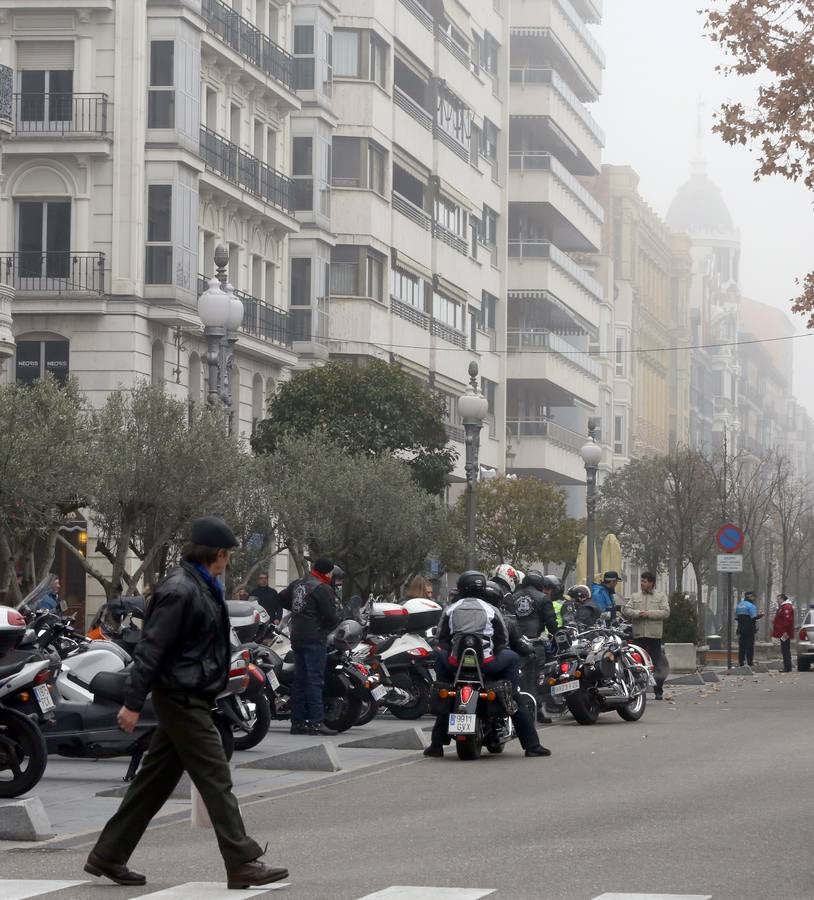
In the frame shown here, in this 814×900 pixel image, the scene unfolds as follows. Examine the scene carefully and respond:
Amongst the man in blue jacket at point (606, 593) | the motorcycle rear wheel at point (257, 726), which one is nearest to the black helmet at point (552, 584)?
the man in blue jacket at point (606, 593)

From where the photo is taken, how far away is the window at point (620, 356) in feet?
337

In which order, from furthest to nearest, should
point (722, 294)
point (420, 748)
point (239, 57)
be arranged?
point (722, 294) < point (239, 57) < point (420, 748)

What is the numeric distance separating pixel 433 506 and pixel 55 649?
62.2ft

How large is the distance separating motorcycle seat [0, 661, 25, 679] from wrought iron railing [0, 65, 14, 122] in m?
22.9

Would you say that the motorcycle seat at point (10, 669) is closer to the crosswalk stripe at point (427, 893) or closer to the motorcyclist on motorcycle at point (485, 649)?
the motorcyclist on motorcycle at point (485, 649)

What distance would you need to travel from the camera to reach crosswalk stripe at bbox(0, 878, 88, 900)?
991 centimetres

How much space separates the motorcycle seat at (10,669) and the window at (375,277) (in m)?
38.7

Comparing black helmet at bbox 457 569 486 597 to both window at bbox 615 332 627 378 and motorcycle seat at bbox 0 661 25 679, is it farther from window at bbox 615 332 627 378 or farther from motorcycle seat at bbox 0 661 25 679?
window at bbox 615 332 627 378

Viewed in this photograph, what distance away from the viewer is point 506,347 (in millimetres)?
72000

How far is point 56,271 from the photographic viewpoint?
1561 inches

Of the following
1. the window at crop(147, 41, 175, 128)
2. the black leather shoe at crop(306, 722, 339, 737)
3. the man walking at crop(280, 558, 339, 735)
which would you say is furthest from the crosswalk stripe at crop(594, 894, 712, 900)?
the window at crop(147, 41, 175, 128)

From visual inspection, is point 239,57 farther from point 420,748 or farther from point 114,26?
point 420,748

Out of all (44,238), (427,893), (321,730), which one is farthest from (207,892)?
(44,238)

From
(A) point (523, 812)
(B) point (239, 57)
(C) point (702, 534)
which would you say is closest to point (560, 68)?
(C) point (702, 534)
